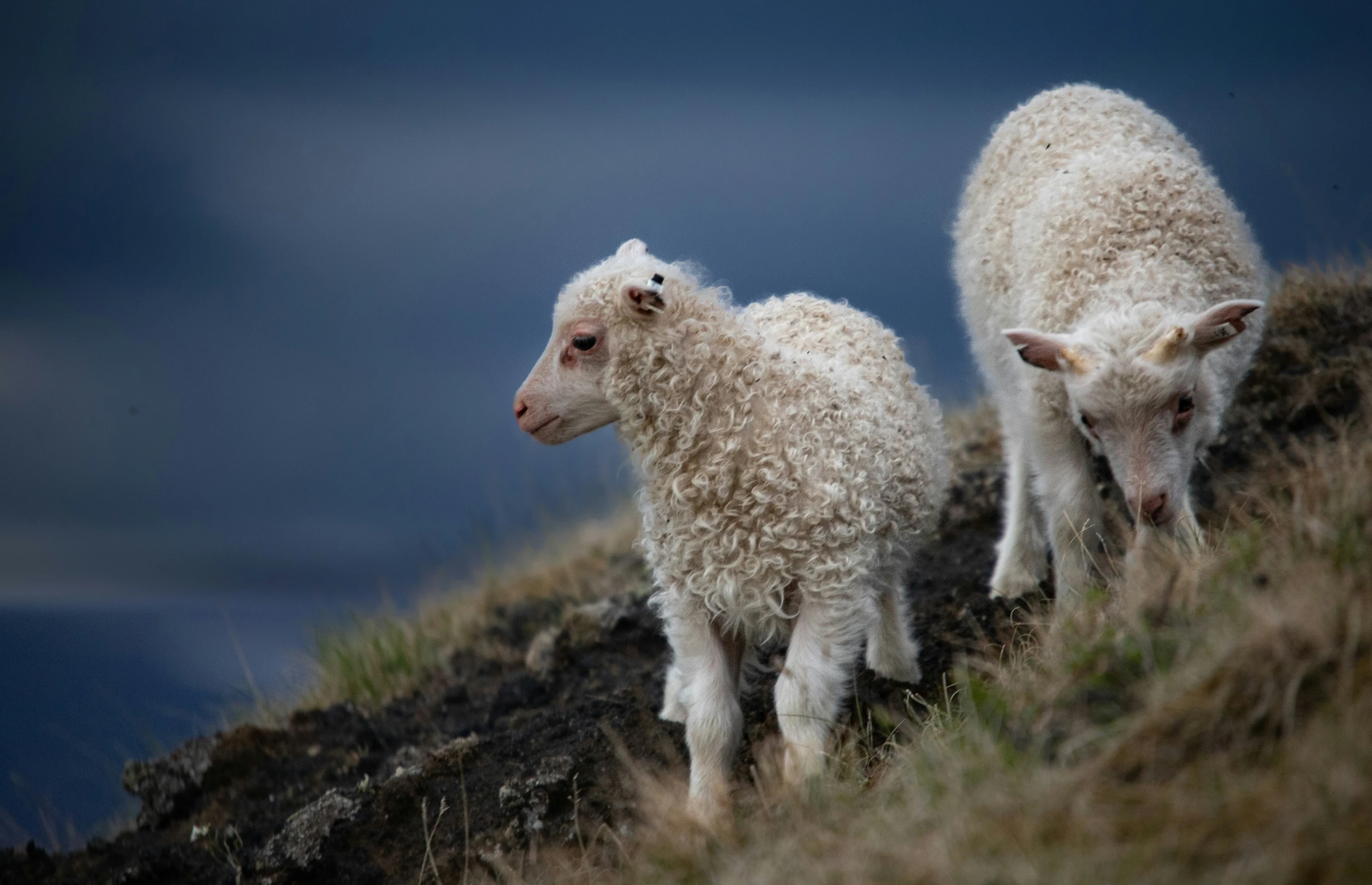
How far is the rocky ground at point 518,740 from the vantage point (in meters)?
5.28

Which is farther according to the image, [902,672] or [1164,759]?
[902,672]

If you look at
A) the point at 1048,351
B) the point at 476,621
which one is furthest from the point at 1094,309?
the point at 476,621

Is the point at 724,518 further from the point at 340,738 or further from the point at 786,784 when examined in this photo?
the point at 340,738

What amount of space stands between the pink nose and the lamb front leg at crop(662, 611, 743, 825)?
5.82ft

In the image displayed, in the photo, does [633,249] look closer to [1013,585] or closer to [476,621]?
[1013,585]

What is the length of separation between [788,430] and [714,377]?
357 millimetres

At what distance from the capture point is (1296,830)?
8.32ft

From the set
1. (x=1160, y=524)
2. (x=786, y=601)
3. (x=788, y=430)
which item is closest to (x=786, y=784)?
(x=786, y=601)

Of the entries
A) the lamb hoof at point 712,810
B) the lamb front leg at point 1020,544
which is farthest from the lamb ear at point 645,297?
the lamb front leg at point 1020,544

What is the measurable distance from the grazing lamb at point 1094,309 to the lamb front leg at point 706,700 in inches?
69.1

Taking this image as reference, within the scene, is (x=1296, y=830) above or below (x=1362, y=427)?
below

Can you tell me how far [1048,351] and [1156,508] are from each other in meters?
0.78

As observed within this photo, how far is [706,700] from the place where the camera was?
462cm

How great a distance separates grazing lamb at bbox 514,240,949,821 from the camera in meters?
4.54
